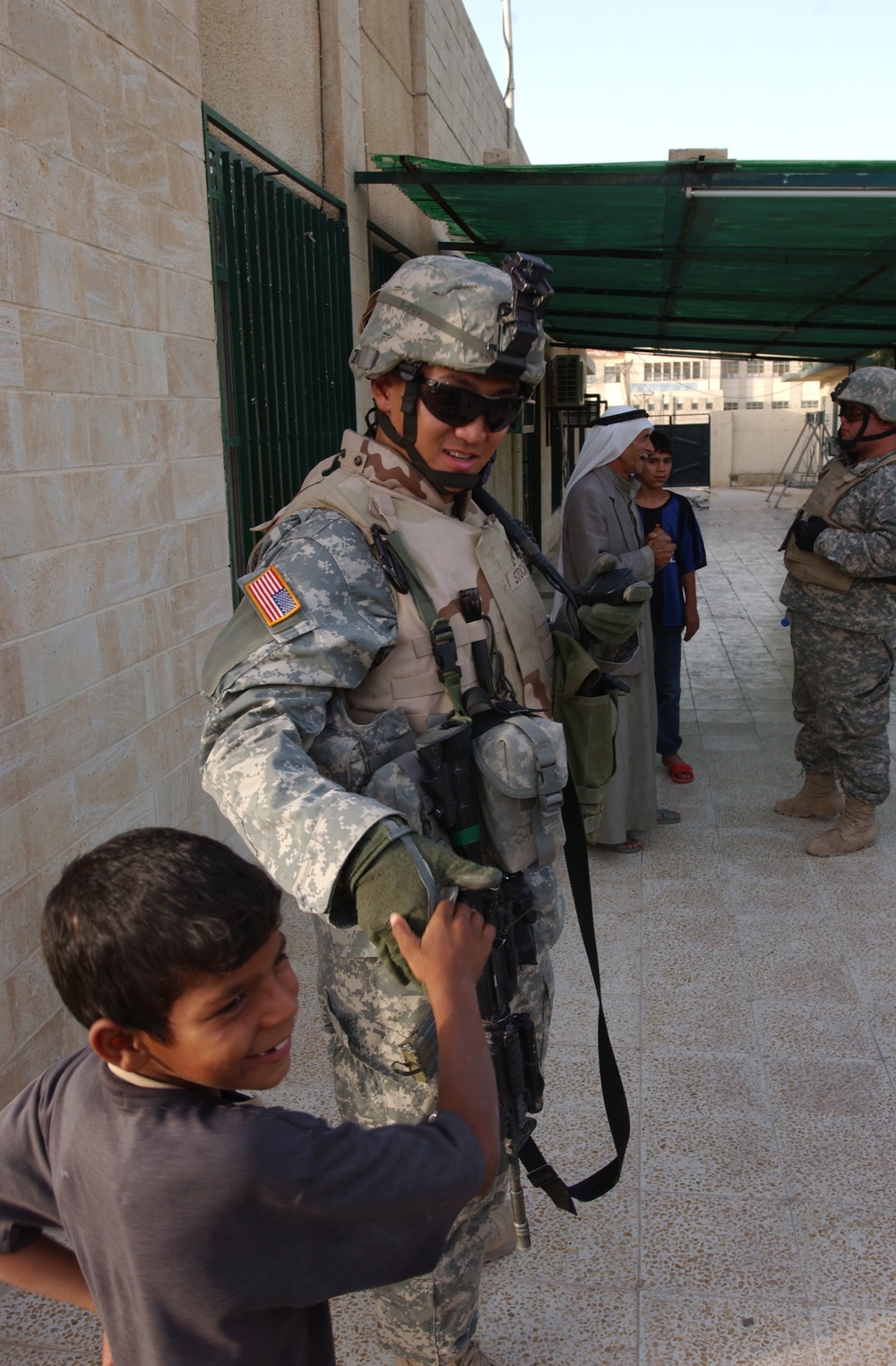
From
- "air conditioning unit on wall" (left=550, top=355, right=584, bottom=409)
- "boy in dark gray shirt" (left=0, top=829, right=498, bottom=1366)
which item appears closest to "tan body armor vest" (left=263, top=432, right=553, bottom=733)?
"boy in dark gray shirt" (left=0, top=829, right=498, bottom=1366)

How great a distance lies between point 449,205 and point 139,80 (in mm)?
3062

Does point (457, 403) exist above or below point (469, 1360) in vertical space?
above

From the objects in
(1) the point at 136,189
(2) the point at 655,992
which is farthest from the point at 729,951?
(1) the point at 136,189

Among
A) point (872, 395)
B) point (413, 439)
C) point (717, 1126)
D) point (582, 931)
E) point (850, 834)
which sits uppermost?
point (872, 395)

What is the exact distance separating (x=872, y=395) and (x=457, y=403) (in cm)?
290

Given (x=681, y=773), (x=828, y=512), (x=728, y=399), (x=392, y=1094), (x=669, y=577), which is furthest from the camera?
(x=728, y=399)

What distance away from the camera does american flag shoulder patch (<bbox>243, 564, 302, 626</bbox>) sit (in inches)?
60.8

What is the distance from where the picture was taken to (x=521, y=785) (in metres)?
1.68

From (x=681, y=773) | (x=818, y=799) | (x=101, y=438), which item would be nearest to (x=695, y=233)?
(x=681, y=773)

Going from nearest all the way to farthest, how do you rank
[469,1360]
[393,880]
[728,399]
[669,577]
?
[393,880], [469,1360], [669,577], [728,399]

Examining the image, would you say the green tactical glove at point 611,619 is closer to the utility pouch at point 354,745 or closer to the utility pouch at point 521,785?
the utility pouch at point 521,785

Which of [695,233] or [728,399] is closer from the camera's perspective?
[695,233]

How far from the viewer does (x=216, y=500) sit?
368 centimetres

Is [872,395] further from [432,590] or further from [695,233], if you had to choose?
[432,590]
